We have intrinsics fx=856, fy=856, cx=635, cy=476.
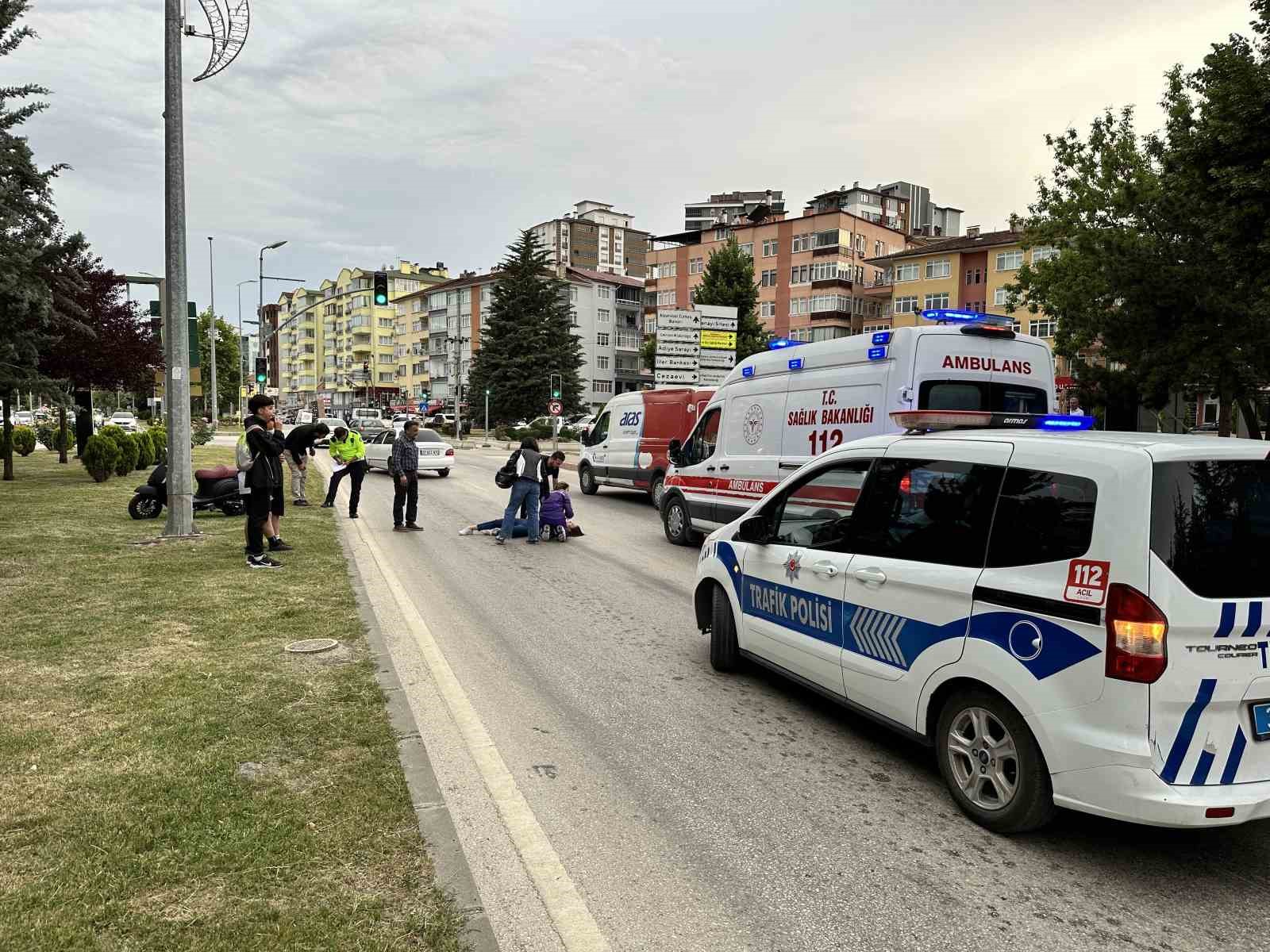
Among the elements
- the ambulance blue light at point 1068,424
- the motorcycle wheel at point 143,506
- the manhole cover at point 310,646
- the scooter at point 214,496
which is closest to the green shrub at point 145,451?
the scooter at point 214,496

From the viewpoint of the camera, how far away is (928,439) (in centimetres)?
446

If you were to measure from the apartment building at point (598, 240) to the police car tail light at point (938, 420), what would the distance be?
367ft

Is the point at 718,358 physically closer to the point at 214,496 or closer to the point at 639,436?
the point at 639,436

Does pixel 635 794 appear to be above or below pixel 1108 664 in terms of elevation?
below

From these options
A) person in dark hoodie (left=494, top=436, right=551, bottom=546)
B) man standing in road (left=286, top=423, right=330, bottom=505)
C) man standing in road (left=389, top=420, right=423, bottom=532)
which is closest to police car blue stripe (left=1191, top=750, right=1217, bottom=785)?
person in dark hoodie (left=494, top=436, right=551, bottom=546)

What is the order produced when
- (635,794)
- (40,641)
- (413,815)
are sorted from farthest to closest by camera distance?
(40,641), (635,794), (413,815)

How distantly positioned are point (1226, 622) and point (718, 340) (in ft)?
90.9

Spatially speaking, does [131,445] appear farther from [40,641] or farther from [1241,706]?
[1241,706]

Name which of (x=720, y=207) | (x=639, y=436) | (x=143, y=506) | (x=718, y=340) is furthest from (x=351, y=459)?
(x=720, y=207)

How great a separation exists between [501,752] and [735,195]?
353 feet

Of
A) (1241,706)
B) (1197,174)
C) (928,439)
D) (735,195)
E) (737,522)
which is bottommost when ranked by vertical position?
(1241,706)

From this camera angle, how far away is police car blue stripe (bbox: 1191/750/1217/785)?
322 cm

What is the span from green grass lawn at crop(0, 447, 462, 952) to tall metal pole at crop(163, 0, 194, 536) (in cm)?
342

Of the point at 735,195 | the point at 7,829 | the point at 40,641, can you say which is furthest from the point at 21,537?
the point at 735,195
